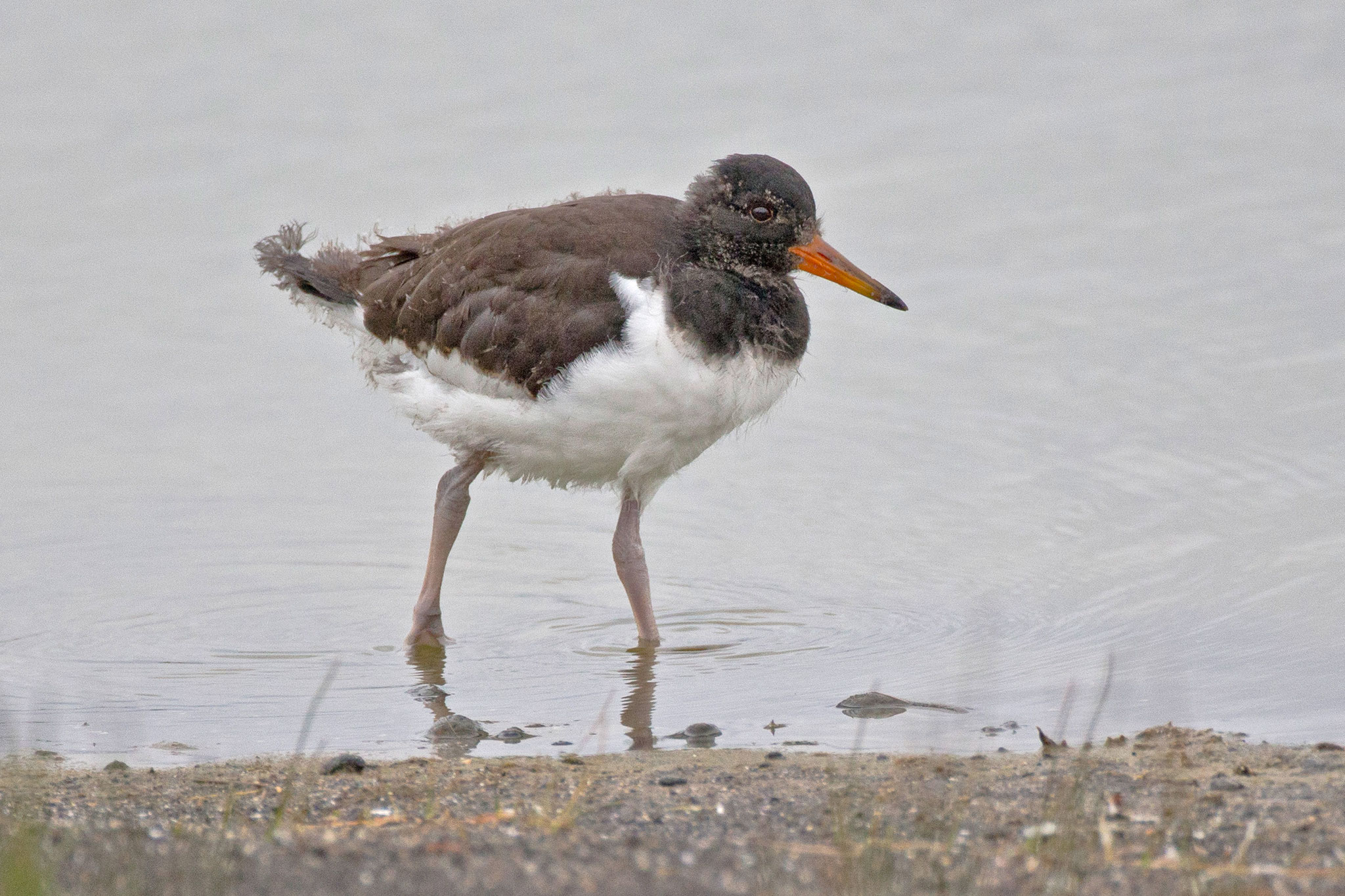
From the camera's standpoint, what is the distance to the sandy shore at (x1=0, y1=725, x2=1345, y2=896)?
12.4 feet

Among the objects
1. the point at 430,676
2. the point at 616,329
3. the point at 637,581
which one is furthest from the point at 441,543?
the point at 616,329

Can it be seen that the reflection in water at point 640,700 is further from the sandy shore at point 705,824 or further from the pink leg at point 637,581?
the sandy shore at point 705,824

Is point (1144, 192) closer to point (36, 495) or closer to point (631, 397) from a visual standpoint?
point (631, 397)

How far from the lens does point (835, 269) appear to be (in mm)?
6809

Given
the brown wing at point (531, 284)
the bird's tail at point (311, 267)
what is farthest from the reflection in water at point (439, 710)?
the bird's tail at point (311, 267)

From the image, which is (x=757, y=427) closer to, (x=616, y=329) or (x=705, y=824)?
(x=616, y=329)

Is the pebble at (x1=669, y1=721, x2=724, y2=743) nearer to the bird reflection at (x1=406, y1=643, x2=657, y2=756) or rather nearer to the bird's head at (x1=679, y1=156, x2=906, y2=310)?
the bird reflection at (x1=406, y1=643, x2=657, y2=756)

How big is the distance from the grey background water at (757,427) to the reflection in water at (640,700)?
57mm

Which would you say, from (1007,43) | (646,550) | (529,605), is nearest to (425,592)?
(529,605)

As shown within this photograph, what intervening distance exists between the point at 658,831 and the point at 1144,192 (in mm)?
8720

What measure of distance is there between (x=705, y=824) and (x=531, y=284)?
8.93 feet

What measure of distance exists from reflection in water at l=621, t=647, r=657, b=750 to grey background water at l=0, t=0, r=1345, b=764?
57mm

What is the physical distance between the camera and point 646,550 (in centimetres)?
853

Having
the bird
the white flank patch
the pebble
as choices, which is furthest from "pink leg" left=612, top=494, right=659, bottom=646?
the pebble
